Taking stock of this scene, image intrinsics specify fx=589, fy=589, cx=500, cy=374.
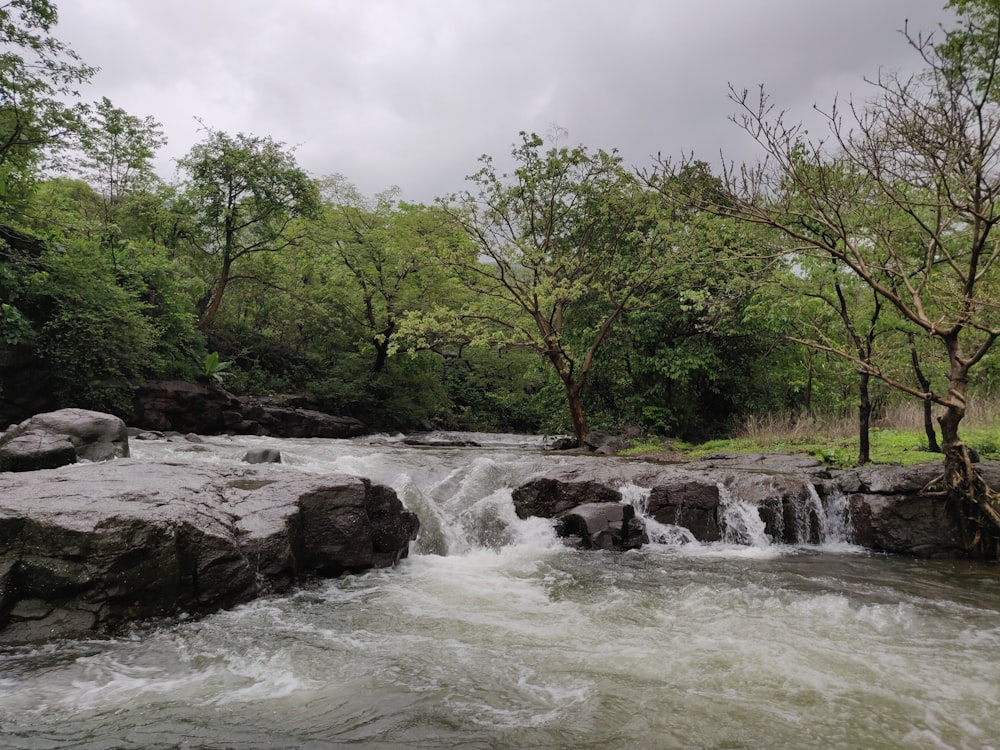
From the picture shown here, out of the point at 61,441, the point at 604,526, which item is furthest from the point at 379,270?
the point at 604,526

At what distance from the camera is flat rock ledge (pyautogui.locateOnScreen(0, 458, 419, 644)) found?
461cm

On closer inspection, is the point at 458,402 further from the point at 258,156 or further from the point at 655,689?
the point at 655,689

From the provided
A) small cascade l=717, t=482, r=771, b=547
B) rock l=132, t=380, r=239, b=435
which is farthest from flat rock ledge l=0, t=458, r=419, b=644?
rock l=132, t=380, r=239, b=435

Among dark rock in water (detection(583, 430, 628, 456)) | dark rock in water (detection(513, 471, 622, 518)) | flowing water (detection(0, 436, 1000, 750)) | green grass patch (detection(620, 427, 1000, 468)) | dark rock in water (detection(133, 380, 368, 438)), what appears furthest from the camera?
dark rock in water (detection(133, 380, 368, 438))

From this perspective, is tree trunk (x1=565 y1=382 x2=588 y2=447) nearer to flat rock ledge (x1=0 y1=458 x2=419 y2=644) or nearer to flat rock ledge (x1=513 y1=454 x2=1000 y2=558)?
flat rock ledge (x1=513 y1=454 x2=1000 y2=558)

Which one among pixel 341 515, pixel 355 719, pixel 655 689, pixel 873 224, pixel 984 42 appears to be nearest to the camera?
pixel 355 719

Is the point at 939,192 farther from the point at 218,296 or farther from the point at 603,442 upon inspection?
the point at 218,296

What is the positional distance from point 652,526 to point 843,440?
277 inches

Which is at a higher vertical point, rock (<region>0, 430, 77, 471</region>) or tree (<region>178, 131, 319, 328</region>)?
tree (<region>178, 131, 319, 328</region>)

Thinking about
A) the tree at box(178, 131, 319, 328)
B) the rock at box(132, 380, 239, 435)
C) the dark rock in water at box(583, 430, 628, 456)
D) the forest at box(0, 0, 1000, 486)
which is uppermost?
the tree at box(178, 131, 319, 328)

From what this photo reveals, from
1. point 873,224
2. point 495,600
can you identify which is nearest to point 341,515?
point 495,600

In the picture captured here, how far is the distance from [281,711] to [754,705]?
2.86m

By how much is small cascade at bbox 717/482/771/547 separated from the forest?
265 centimetres

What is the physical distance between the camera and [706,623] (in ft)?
16.9
